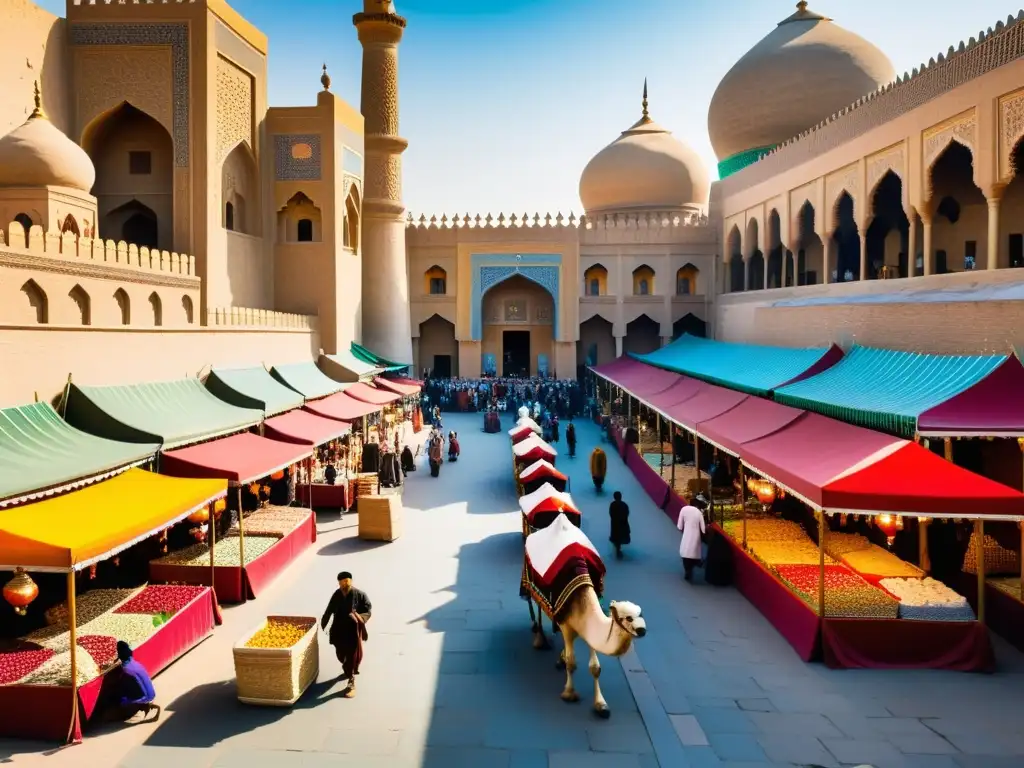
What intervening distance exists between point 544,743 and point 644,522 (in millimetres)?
6999

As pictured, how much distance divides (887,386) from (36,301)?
34.8 ft

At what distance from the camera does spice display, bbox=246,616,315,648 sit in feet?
21.1

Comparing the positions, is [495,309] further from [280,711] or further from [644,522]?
[280,711]

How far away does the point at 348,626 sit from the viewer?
647cm

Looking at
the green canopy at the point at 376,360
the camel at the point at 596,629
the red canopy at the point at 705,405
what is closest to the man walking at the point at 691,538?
the red canopy at the point at 705,405

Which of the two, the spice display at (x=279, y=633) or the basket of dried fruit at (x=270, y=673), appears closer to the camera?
the basket of dried fruit at (x=270, y=673)

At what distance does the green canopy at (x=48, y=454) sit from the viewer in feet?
22.4

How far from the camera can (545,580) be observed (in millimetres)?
6539

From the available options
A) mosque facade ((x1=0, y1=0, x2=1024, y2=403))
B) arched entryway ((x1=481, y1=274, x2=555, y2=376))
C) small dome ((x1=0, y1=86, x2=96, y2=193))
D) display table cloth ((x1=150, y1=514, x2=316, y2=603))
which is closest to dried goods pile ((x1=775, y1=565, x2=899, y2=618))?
mosque facade ((x1=0, y1=0, x2=1024, y2=403))

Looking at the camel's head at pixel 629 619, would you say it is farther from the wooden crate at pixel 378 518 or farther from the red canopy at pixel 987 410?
the wooden crate at pixel 378 518

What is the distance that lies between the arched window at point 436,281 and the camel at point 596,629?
23.9m

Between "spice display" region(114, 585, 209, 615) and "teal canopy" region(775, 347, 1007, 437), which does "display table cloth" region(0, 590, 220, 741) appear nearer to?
"spice display" region(114, 585, 209, 615)

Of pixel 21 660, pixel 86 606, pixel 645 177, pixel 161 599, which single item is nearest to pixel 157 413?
pixel 86 606

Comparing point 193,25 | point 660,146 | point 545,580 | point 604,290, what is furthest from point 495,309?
point 545,580
